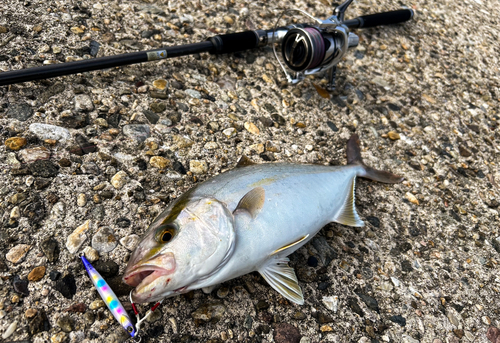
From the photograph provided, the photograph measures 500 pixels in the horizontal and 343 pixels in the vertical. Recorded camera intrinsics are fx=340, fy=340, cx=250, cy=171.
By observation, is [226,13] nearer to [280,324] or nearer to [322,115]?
[322,115]

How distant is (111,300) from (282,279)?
88 cm

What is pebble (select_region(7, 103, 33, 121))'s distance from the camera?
2.23 metres

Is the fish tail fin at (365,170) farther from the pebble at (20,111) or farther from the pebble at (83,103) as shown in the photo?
the pebble at (20,111)

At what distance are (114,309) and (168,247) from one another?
0.43 m

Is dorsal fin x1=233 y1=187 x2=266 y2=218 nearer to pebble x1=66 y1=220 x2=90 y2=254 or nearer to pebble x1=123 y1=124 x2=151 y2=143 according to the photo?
pebble x1=66 y1=220 x2=90 y2=254

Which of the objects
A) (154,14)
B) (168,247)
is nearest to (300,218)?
(168,247)

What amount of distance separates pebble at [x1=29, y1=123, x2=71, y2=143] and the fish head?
1025mm

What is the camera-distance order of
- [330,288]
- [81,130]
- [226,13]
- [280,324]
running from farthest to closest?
[226,13], [81,130], [330,288], [280,324]

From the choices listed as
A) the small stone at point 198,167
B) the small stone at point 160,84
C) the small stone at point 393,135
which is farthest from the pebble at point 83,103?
the small stone at point 393,135

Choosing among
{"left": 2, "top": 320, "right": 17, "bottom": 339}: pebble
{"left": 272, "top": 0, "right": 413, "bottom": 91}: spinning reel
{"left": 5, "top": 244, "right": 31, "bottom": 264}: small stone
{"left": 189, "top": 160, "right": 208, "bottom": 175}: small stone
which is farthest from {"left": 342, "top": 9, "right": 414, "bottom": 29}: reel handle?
{"left": 2, "top": 320, "right": 17, "bottom": 339}: pebble

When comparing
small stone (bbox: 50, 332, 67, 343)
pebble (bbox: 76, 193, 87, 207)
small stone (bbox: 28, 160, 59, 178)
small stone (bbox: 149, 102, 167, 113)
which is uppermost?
small stone (bbox: 149, 102, 167, 113)

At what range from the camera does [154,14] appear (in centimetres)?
322

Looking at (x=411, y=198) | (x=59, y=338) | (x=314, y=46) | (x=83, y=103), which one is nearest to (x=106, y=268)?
(x=59, y=338)

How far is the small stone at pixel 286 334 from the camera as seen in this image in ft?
6.04
